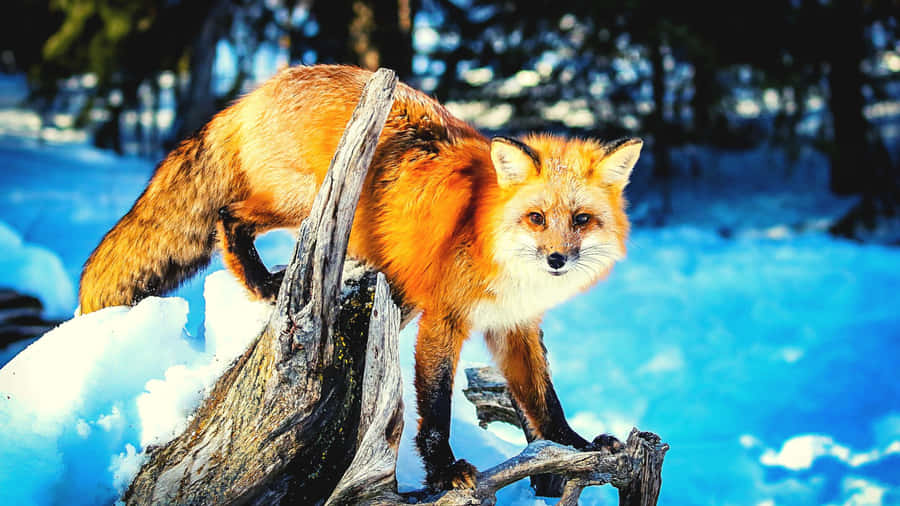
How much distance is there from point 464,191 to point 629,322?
21.6ft

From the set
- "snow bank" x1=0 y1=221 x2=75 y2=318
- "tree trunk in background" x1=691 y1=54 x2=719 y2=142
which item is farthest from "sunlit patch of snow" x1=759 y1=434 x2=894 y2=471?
"snow bank" x1=0 y1=221 x2=75 y2=318

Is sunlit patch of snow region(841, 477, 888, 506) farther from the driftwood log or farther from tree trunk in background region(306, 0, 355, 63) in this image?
tree trunk in background region(306, 0, 355, 63)

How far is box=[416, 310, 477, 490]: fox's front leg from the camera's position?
10.3ft

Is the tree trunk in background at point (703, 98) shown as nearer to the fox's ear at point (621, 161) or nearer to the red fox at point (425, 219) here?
the fox's ear at point (621, 161)

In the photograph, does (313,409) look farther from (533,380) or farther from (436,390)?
(533,380)

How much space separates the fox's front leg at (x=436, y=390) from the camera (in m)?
3.14

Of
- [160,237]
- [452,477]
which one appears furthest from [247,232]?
[452,477]

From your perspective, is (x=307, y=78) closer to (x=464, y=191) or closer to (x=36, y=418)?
(x=464, y=191)

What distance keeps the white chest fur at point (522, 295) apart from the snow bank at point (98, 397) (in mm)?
1191

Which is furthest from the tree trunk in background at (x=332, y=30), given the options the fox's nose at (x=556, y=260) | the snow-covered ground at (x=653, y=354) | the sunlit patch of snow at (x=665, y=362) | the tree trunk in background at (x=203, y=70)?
the fox's nose at (x=556, y=260)

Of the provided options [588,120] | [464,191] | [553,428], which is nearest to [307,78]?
[464,191]

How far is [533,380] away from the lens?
359 centimetres

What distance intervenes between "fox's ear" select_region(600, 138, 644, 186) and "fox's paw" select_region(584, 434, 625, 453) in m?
1.27

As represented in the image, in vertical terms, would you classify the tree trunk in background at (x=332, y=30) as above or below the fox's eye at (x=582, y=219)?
above
